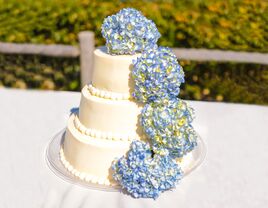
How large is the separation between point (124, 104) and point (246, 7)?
12.0ft

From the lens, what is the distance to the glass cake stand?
2.47 metres

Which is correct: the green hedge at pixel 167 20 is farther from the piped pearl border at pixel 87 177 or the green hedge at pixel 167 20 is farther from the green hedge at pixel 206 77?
the piped pearl border at pixel 87 177

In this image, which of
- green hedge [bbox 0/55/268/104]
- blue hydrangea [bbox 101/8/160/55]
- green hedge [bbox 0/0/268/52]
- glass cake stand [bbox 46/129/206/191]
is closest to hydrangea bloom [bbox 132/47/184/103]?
blue hydrangea [bbox 101/8/160/55]

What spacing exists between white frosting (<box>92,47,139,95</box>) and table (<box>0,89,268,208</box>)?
2.18ft

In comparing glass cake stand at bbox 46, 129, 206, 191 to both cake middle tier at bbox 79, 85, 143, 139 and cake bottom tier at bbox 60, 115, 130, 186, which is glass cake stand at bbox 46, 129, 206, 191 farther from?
cake middle tier at bbox 79, 85, 143, 139

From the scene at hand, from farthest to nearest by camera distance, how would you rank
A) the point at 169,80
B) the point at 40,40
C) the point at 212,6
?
1. the point at 40,40
2. the point at 212,6
3. the point at 169,80

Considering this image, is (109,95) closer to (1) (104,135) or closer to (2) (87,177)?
(1) (104,135)

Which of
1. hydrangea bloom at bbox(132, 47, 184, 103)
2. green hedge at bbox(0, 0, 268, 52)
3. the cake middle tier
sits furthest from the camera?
green hedge at bbox(0, 0, 268, 52)

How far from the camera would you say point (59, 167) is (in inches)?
105

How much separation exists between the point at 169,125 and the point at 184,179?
0.42 m

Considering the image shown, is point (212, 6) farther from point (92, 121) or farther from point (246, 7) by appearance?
point (92, 121)

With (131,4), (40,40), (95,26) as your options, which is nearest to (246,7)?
(131,4)

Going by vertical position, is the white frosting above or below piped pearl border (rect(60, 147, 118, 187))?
above

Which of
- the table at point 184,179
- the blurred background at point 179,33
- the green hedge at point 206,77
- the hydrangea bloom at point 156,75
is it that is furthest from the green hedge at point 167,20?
the hydrangea bloom at point 156,75
